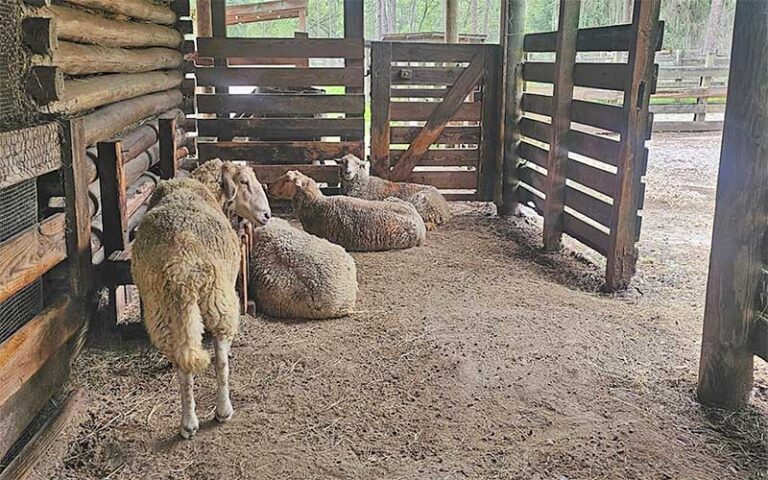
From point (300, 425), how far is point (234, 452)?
40cm

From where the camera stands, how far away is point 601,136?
19.9 ft

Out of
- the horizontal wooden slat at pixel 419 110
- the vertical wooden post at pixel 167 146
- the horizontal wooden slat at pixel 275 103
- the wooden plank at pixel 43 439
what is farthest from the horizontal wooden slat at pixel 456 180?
the wooden plank at pixel 43 439

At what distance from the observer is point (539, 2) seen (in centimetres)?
3847

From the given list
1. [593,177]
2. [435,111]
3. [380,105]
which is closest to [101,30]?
[380,105]

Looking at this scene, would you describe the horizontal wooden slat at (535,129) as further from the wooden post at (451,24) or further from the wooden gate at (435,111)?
the wooden post at (451,24)

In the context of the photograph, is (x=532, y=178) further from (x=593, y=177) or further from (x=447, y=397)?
(x=447, y=397)

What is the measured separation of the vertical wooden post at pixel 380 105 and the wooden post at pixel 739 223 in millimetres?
5378

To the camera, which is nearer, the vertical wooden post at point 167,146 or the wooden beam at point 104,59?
the wooden beam at point 104,59

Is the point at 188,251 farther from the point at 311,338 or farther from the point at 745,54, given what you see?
the point at 745,54

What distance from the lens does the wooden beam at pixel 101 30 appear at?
4.25 m

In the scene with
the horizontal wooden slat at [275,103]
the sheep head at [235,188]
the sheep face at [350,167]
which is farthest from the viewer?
the horizontal wooden slat at [275,103]

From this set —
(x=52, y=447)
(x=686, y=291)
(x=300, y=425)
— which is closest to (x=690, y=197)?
(x=686, y=291)

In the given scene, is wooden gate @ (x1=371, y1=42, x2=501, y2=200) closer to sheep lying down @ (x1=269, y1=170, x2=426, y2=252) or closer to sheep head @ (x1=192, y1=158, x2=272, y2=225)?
sheep lying down @ (x1=269, y1=170, x2=426, y2=252)

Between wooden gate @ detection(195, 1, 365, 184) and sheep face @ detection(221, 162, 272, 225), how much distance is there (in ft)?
12.8
